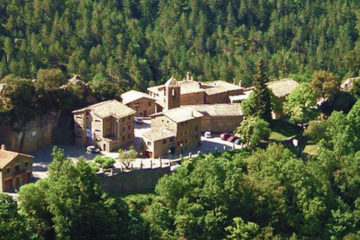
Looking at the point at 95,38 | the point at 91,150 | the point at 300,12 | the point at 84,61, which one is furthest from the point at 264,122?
the point at 300,12

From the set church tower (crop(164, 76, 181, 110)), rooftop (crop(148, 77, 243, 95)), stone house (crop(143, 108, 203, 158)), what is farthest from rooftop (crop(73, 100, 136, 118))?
rooftop (crop(148, 77, 243, 95))

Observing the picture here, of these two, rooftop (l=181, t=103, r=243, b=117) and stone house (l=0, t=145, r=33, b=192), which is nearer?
stone house (l=0, t=145, r=33, b=192)

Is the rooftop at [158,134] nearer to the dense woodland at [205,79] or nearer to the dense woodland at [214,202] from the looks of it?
the dense woodland at [214,202]

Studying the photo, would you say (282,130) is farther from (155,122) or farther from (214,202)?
(214,202)

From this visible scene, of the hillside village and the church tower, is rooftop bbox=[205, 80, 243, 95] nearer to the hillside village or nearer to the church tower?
the hillside village

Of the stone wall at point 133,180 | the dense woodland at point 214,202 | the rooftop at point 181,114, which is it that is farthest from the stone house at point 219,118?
the stone wall at point 133,180

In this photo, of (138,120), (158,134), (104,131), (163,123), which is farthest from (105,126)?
(138,120)

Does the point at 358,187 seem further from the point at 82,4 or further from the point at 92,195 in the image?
the point at 82,4
